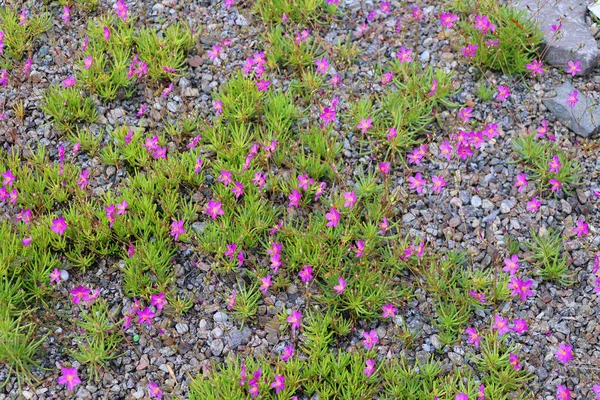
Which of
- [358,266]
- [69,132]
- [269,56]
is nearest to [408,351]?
[358,266]

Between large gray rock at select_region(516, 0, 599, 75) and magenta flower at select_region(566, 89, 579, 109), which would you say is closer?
magenta flower at select_region(566, 89, 579, 109)

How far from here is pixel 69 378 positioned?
4.20 metres

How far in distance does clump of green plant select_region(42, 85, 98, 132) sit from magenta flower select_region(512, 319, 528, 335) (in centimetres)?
363

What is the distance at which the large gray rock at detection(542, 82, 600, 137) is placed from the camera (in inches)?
215

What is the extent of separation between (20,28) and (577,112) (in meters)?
4.85

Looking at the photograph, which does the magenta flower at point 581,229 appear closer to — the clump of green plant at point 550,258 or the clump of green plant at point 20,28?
the clump of green plant at point 550,258

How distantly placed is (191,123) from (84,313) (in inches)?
71.4

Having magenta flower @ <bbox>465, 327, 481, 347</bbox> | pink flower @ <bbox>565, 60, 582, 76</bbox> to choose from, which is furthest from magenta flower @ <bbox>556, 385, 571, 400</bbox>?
pink flower @ <bbox>565, 60, 582, 76</bbox>

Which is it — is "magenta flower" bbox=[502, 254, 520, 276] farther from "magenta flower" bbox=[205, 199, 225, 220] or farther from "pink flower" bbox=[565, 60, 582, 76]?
"magenta flower" bbox=[205, 199, 225, 220]

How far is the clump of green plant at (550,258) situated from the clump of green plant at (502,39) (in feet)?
5.41

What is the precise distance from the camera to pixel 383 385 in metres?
4.34

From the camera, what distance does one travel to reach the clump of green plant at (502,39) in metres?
5.75

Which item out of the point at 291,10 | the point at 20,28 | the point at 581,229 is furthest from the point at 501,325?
the point at 20,28

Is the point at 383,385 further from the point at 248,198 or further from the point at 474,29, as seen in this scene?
the point at 474,29
